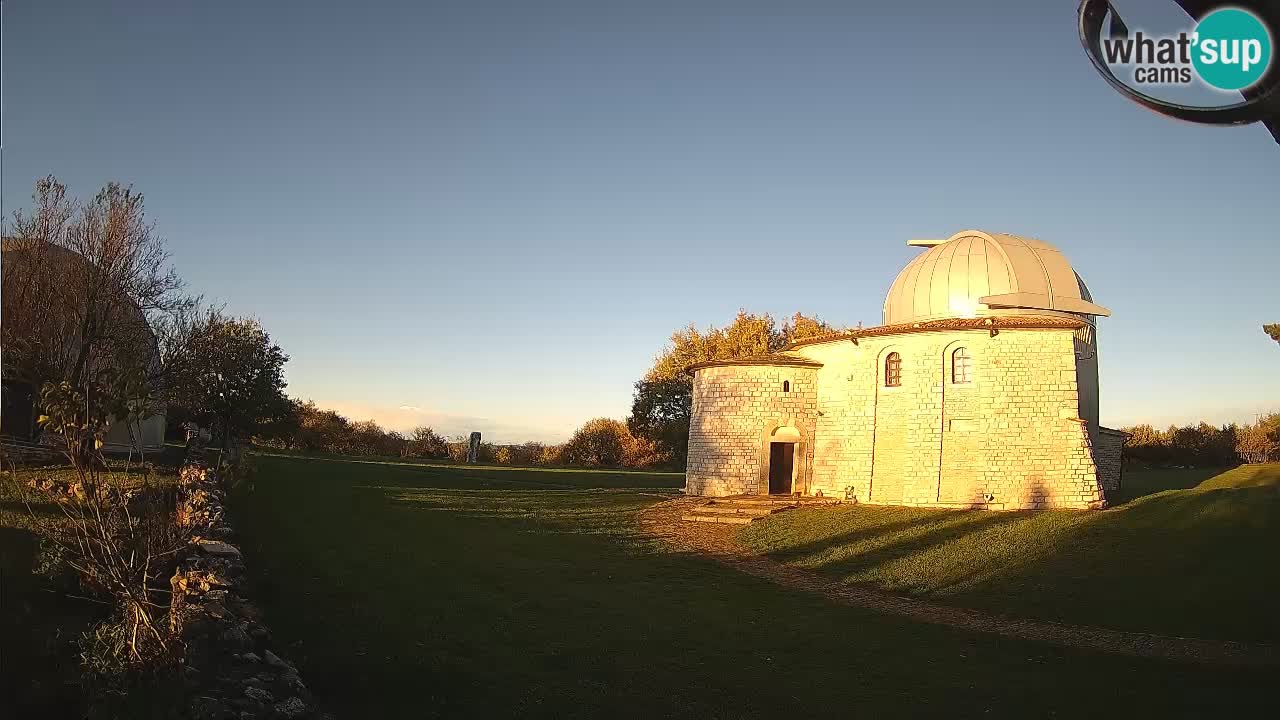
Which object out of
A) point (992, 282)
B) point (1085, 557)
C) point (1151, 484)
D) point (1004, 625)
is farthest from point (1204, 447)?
point (1004, 625)

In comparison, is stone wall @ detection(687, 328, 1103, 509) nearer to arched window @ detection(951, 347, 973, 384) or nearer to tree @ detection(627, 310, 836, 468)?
arched window @ detection(951, 347, 973, 384)

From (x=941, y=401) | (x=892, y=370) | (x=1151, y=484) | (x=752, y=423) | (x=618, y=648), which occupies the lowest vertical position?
(x=618, y=648)

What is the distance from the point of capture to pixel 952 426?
75.0 ft

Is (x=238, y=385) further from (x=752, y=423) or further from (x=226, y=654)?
(x=226, y=654)

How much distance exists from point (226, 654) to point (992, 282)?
76.0 feet

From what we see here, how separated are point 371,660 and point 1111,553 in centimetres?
1440

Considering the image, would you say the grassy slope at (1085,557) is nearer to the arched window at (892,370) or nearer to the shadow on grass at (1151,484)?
the shadow on grass at (1151,484)

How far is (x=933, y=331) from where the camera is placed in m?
23.3

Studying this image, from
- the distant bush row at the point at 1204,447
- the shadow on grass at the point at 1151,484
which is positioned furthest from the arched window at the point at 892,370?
the distant bush row at the point at 1204,447

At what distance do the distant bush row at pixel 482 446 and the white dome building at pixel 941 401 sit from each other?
89.8 ft

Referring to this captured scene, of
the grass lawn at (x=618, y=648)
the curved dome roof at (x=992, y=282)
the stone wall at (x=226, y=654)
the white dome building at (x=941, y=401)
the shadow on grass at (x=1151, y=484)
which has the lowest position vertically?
the grass lawn at (x=618, y=648)

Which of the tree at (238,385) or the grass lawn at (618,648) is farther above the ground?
the tree at (238,385)

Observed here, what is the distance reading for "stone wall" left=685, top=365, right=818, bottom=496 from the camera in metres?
26.9

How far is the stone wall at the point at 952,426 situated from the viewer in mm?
21688
